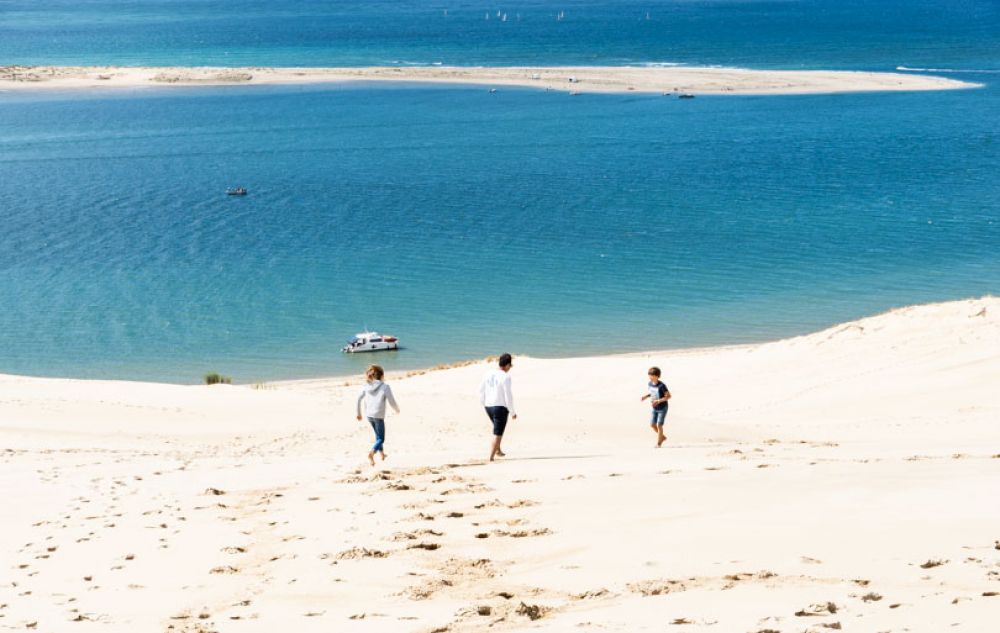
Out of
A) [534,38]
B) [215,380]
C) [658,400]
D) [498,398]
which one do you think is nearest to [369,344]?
[215,380]

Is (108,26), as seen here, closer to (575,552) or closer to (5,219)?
(5,219)

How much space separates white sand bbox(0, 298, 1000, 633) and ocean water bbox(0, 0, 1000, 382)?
14.5m

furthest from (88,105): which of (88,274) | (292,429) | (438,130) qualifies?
(292,429)

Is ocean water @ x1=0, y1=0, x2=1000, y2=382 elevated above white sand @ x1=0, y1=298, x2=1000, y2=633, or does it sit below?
above

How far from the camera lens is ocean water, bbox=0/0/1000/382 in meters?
37.5

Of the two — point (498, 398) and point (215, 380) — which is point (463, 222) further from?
point (498, 398)

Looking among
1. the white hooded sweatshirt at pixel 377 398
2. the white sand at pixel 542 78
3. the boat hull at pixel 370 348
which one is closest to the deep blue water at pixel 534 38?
the white sand at pixel 542 78

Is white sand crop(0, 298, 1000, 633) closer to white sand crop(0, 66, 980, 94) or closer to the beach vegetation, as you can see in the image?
the beach vegetation

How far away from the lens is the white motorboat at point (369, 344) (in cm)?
3488

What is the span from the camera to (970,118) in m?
78.8

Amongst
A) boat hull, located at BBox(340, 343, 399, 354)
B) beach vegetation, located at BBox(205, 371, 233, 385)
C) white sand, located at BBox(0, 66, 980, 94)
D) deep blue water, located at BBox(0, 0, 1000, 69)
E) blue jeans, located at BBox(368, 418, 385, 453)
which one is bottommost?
blue jeans, located at BBox(368, 418, 385, 453)

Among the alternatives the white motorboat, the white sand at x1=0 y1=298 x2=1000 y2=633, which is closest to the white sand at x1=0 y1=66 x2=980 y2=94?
the white motorboat

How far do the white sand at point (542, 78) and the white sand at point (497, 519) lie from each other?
78993 mm

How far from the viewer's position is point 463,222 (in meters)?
52.4
